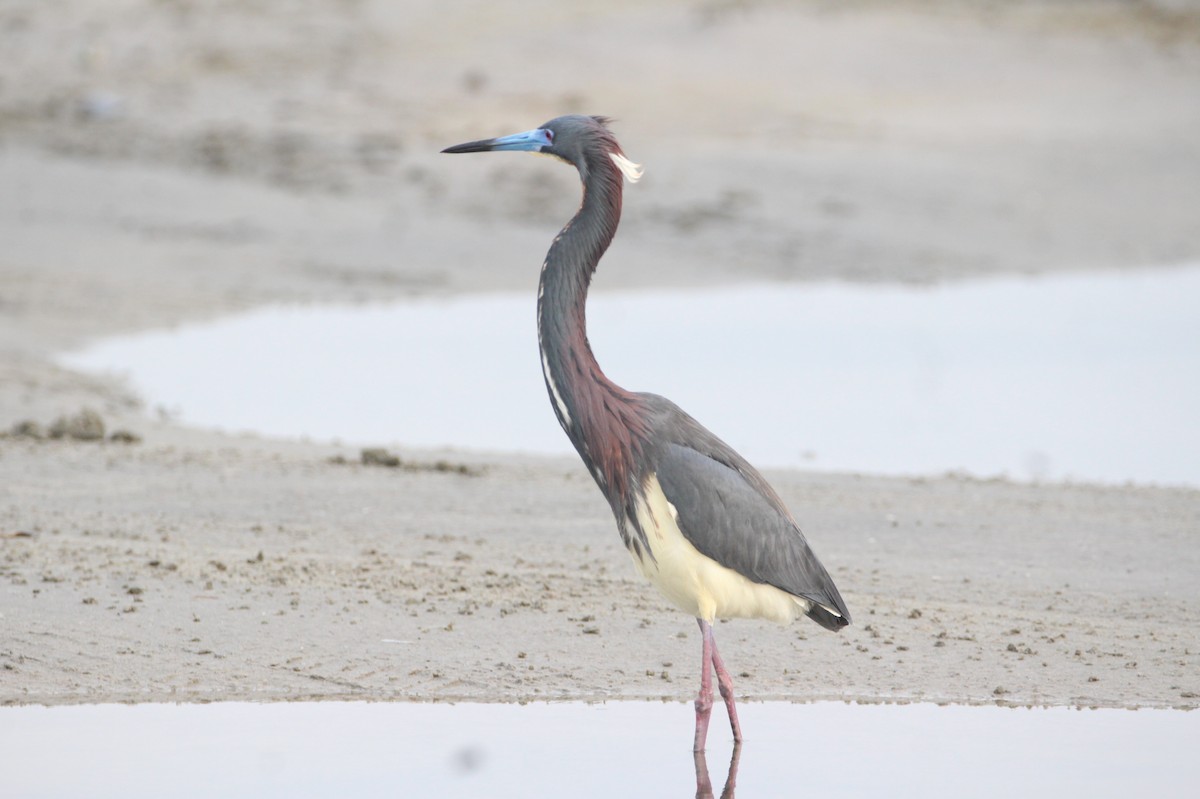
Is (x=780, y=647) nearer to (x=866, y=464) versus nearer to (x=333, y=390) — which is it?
(x=866, y=464)

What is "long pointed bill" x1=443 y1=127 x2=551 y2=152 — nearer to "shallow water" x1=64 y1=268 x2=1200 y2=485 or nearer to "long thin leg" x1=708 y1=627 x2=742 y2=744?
"long thin leg" x1=708 y1=627 x2=742 y2=744

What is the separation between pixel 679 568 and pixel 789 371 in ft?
26.4

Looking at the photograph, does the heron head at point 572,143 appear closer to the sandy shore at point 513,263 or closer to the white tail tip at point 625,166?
the white tail tip at point 625,166

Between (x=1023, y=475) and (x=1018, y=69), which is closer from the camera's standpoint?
(x=1023, y=475)

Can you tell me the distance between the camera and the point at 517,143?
5.69 m

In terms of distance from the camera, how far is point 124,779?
17.9ft

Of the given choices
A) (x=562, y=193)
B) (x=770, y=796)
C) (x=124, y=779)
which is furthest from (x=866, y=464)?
(x=562, y=193)

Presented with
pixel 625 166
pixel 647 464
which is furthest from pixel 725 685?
pixel 625 166

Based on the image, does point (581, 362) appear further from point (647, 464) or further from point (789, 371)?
point (789, 371)

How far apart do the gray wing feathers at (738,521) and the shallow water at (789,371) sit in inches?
186

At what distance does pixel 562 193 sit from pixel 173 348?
6.44m

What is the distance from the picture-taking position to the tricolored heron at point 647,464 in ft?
18.2

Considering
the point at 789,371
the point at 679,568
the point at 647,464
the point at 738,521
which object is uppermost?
the point at 789,371

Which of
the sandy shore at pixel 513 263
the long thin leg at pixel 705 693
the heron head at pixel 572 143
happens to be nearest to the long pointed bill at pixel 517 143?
the heron head at pixel 572 143
